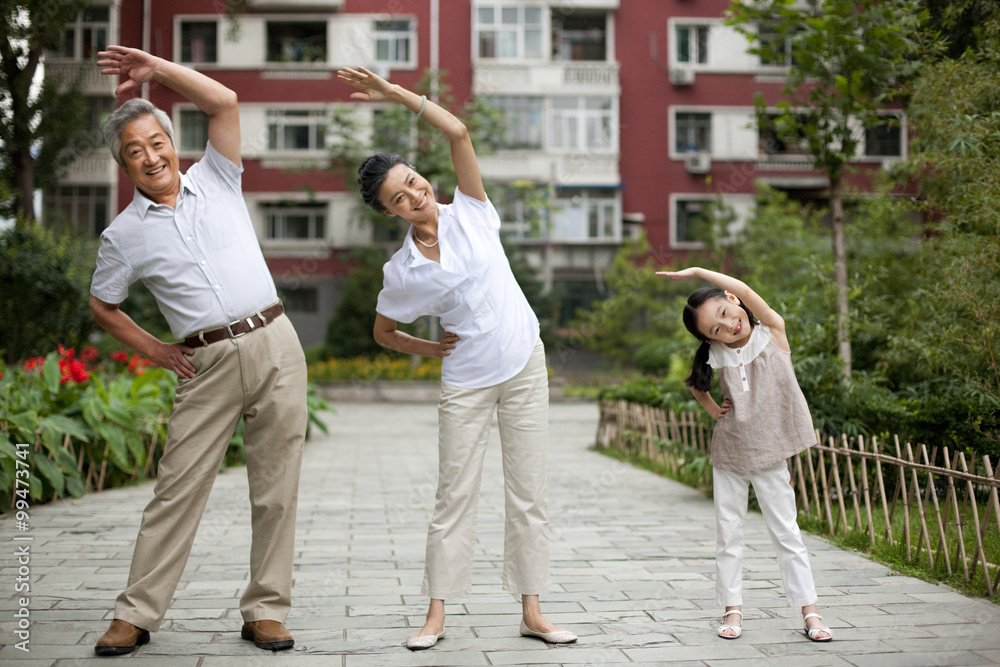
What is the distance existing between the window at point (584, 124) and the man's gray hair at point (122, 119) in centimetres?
2394

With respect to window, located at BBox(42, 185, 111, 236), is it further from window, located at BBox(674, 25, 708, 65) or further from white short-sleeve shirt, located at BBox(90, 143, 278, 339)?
white short-sleeve shirt, located at BBox(90, 143, 278, 339)

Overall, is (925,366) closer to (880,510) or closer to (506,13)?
(880,510)

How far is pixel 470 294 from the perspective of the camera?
3348 millimetres

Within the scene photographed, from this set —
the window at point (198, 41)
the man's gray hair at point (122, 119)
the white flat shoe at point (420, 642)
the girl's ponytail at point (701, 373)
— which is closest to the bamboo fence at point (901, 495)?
the girl's ponytail at point (701, 373)

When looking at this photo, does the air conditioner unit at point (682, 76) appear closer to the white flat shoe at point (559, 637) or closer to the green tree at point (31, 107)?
the green tree at point (31, 107)

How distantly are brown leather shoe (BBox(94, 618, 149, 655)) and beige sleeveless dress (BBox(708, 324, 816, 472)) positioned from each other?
7.12 ft

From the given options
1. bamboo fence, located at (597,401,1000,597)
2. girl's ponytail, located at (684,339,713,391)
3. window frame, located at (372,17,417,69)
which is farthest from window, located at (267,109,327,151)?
girl's ponytail, located at (684,339,713,391)

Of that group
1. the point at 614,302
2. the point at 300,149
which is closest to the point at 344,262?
the point at 300,149

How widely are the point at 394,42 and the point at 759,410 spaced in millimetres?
24984

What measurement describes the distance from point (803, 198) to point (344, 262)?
530 inches

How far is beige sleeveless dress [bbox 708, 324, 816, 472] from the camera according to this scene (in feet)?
11.3

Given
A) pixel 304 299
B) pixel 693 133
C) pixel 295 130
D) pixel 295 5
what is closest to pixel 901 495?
pixel 304 299

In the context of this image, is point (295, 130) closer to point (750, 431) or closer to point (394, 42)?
point (394, 42)

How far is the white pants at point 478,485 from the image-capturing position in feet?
11.0
